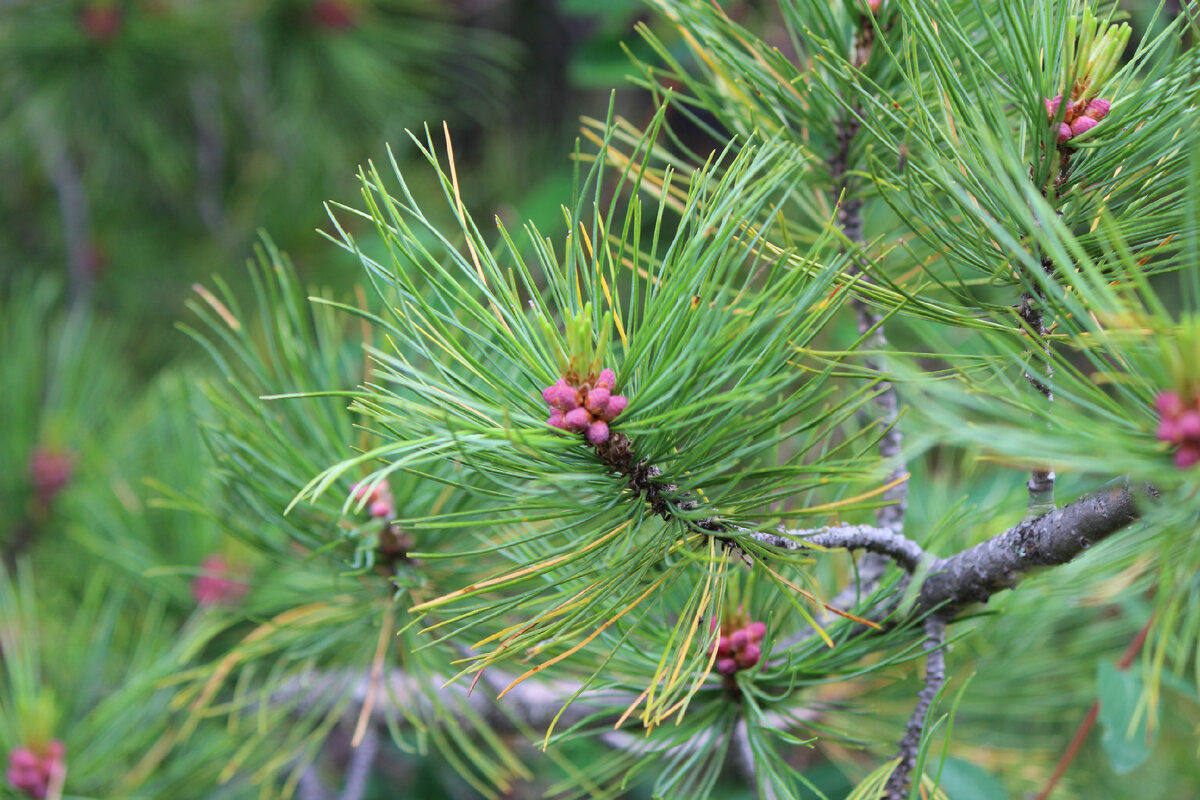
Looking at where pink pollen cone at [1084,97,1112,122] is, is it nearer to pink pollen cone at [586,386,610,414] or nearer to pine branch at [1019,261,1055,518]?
pine branch at [1019,261,1055,518]

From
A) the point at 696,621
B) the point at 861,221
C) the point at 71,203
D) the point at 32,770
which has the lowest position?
the point at 32,770

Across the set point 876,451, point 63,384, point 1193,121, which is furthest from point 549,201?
point 1193,121

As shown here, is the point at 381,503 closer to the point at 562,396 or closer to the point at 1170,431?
the point at 562,396

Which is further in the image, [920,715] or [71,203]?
[71,203]

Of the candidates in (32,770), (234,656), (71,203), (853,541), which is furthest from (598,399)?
(71,203)

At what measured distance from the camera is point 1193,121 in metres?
0.31

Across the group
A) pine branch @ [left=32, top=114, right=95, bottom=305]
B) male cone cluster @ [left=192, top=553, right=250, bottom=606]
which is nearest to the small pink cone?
male cone cluster @ [left=192, top=553, right=250, bottom=606]

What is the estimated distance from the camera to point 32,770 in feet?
1.74

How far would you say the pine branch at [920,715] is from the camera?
37 cm

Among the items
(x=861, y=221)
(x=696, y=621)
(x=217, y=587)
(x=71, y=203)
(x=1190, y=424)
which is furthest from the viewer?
(x=71, y=203)

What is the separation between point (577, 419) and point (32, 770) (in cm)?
48

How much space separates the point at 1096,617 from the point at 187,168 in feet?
4.03

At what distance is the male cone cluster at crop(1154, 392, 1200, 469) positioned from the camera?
0.74 feet

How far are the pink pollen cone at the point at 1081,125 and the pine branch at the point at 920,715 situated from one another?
0.21 metres
